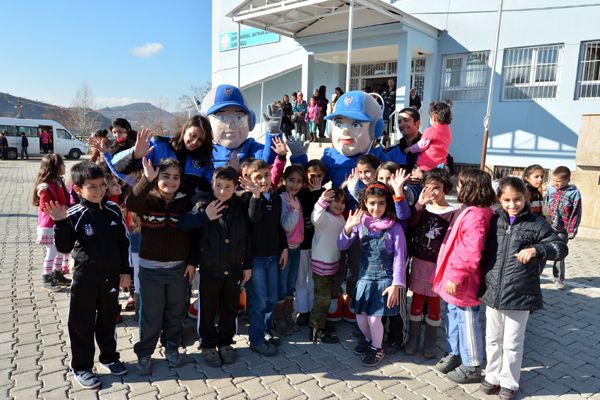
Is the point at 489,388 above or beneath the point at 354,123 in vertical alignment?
beneath

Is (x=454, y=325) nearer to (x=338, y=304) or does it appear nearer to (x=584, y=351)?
(x=338, y=304)

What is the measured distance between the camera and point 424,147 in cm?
397

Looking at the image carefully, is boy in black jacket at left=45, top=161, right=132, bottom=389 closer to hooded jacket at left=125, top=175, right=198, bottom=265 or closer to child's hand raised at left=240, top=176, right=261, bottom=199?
hooded jacket at left=125, top=175, right=198, bottom=265

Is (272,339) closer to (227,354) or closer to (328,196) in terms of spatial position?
(227,354)

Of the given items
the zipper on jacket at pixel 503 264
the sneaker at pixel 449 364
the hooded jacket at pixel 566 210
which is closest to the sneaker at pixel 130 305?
the sneaker at pixel 449 364

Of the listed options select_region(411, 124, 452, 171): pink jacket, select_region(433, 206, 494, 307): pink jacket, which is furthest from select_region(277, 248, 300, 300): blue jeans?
select_region(411, 124, 452, 171): pink jacket

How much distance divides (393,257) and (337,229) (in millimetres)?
558

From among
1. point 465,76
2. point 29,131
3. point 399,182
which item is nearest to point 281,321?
point 399,182

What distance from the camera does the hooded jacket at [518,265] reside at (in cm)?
264

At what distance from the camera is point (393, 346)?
344cm

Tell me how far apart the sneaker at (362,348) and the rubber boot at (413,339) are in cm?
34

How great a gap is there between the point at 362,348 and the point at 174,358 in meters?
1.49

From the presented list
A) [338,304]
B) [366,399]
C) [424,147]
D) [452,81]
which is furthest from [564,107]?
[366,399]

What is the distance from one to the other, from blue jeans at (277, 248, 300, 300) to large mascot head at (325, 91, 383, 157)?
1163 millimetres
